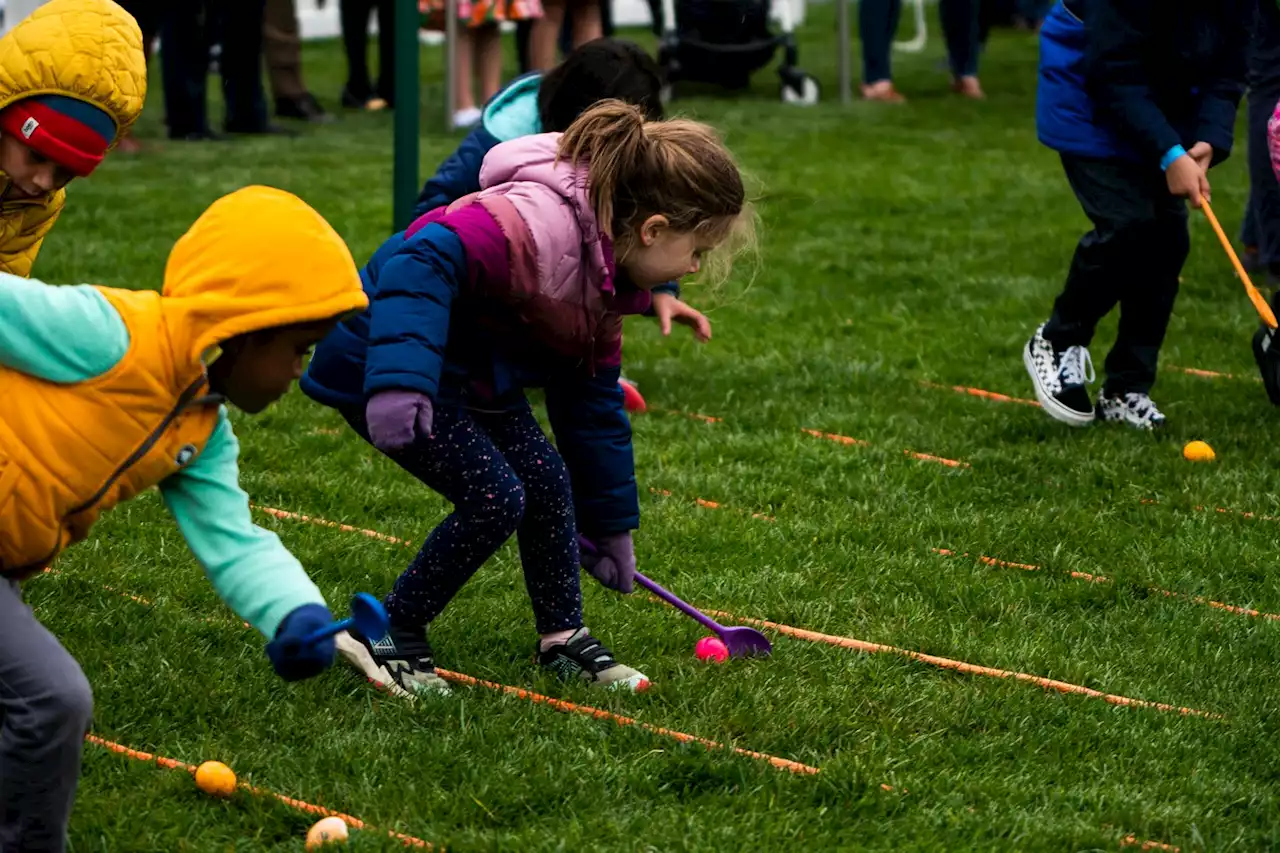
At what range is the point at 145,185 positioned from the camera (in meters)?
9.66

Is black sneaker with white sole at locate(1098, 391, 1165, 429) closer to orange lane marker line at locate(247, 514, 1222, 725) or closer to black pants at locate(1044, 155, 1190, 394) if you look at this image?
black pants at locate(1044, 155, 1190, 394)

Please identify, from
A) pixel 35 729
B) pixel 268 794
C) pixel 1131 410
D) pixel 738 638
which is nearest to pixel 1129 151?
pixel 1131 410

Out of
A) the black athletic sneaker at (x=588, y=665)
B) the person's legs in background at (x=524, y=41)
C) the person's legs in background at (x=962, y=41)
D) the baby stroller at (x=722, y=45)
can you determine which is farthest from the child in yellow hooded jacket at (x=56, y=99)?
the person's legs in background at (x=962, y=41)

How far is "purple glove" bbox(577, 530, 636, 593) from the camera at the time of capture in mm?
3863

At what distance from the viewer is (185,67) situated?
35.1 ft

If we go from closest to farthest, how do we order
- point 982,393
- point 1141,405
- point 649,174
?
point 649,174 < point 1141,405 < point 982,393

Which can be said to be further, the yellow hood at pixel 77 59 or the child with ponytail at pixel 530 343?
the yellow hood at pixel 77 59

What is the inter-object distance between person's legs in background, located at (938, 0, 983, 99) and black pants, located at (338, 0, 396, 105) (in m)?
4.05

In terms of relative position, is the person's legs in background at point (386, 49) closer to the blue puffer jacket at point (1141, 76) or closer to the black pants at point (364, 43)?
the black pants at point (364, 43)

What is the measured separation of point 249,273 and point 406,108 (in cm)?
453

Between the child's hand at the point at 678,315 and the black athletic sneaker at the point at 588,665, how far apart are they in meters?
0.97

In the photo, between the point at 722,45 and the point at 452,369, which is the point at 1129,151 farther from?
the point at 722,45

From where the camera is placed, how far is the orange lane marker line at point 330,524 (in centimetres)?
462

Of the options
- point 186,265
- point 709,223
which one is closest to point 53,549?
point 186,265
